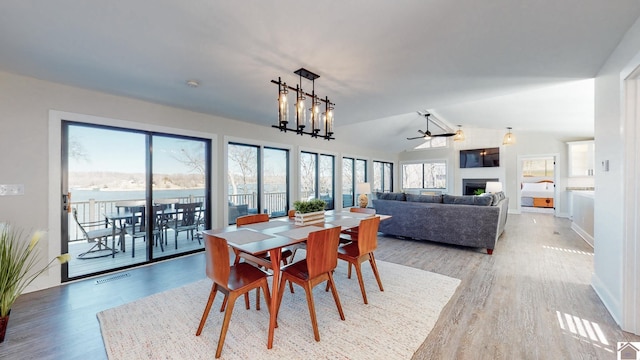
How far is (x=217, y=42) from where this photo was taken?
78.7 inches

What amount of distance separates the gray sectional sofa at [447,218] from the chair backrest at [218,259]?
385 centimetres

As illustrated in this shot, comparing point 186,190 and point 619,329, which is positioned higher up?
point 186,190

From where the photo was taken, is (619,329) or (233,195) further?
(233,195)

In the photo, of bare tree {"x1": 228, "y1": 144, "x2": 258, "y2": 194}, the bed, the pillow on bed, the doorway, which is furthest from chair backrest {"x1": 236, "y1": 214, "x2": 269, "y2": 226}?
the pillow on bed

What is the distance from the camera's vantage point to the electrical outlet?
2.54 m

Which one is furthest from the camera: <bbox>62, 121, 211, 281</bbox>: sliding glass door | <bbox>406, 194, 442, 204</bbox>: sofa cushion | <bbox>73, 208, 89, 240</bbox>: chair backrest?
<bbox>406, 194, 442, 204</bbox>: sofa cushion

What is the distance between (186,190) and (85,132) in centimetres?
142

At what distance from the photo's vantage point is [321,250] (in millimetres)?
1949

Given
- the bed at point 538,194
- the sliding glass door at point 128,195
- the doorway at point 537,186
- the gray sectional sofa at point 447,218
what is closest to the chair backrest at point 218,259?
the sliding glass door at point 128,195

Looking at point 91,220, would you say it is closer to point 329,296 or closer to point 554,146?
point 329,296

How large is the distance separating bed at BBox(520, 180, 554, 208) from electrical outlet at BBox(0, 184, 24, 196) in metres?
12.1

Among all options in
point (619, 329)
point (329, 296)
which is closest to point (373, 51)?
point (329, 296)

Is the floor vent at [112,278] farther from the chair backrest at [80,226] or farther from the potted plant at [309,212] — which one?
the potted plant at [309,212]

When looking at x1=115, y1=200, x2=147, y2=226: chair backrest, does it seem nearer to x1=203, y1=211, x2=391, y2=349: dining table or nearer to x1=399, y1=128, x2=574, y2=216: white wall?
x1=203, y1=211, x2=391, y2=349: dining table
